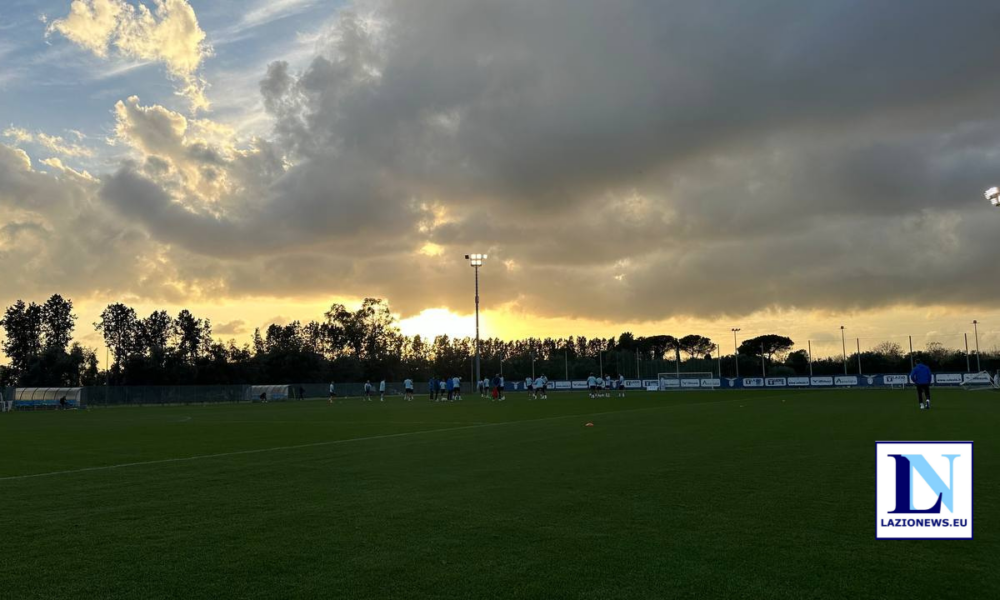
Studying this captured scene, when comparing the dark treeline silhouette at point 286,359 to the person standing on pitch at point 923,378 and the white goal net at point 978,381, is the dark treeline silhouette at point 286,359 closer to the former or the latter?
the white goal net at point 978,381

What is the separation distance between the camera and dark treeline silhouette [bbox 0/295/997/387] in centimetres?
9312

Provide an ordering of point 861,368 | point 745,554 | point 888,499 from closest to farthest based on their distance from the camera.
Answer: point 745,554 < point 888,499 < point 861,368

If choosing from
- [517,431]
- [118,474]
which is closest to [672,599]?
[118,474]

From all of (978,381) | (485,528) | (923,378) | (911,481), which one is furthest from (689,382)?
(485,528)

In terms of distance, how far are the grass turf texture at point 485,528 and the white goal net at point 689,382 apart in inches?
2638

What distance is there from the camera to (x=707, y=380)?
3100 inches

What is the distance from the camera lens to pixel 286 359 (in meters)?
101

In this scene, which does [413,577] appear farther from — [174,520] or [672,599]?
[174,520]

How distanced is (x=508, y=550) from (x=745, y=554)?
5.98 ft

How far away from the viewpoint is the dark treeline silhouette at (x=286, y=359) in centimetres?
9312

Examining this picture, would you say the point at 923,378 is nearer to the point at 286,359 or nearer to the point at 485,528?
the point at 485,528

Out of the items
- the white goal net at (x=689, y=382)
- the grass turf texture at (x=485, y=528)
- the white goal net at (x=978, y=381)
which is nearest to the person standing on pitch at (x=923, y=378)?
the grass turf texture at (x=485, y=528)

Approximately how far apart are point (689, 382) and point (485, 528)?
77593 mm

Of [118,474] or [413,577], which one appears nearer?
[413,577]
